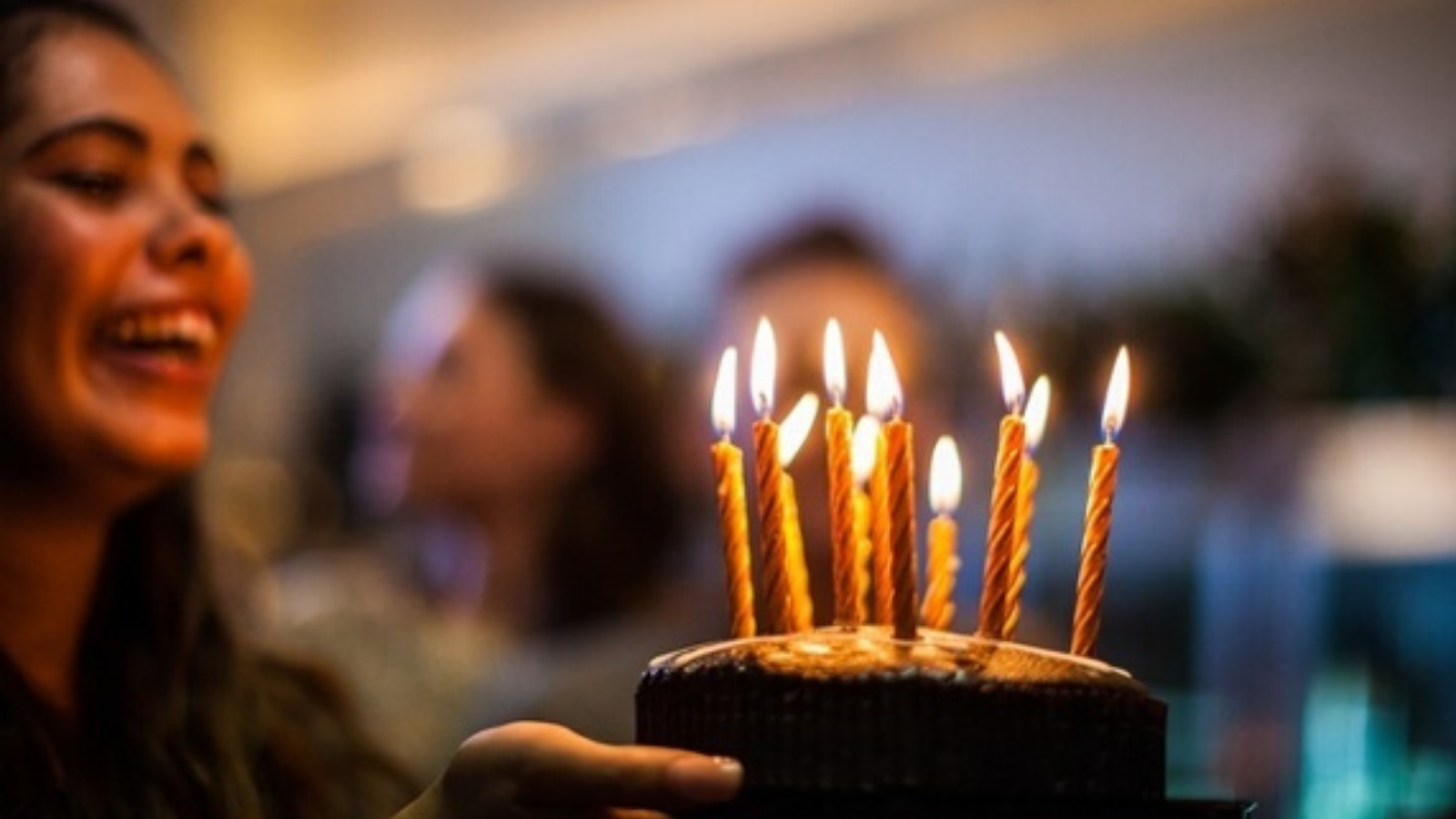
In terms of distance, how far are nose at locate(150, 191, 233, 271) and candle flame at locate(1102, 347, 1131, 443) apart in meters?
0.98

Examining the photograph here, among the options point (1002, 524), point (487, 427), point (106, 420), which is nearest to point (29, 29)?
point (106, 420)

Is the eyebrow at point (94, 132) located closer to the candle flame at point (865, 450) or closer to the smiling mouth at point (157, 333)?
the smiling mouth at point (157, 333)

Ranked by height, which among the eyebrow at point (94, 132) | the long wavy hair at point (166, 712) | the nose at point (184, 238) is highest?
the eyebrow at point (94, 132)

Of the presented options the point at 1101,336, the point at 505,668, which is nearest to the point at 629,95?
the point at 1101,336

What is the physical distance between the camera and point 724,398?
1366 millimetres

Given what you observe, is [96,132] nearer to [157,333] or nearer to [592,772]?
[157,333]

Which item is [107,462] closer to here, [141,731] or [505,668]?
Answer: [141,731]

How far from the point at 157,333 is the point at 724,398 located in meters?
0.80

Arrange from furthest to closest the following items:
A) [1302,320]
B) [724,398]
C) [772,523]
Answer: [1302,320]
[724,398]
[772,523]

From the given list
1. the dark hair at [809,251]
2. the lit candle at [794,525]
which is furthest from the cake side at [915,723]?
the dark hair at [809,251]

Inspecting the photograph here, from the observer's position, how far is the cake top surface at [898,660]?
46.4 inches

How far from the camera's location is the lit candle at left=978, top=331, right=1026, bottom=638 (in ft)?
4.15

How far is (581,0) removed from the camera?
7.08m

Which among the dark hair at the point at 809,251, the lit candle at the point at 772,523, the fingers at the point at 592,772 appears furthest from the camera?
the dark hair at the point at 809,251
